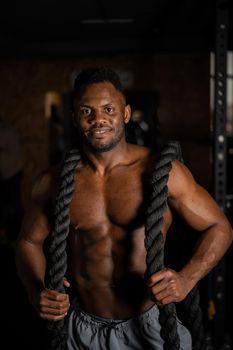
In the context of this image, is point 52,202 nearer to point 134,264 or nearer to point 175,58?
point 134,264

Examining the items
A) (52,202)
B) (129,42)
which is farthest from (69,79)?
(52,202)

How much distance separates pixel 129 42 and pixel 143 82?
50 centimetres

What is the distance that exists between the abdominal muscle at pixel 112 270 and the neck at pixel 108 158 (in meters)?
0.20

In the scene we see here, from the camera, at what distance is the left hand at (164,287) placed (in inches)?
40.1

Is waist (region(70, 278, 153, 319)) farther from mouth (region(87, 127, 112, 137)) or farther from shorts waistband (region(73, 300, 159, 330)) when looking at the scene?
mouth (region(87, 127, 112, 137))

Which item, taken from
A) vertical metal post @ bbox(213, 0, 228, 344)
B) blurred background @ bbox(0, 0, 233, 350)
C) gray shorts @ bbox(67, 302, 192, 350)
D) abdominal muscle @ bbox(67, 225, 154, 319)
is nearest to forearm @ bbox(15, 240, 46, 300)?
abdominal muscle @ bbox(67, 225, 154, 319)

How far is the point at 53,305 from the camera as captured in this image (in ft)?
3.53

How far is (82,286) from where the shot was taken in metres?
1.32

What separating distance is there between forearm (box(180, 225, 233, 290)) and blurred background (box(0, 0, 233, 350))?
2012mm

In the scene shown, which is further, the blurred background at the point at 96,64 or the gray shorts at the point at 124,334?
the blurred background at the point at 96,64

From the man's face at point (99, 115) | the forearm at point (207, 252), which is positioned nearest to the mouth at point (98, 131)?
the man's face at point (99, 115)

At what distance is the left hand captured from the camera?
1.02m

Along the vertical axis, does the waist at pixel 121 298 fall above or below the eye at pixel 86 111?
below

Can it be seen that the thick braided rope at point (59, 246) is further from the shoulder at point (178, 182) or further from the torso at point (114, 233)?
the shoulder at point (178, 182)
